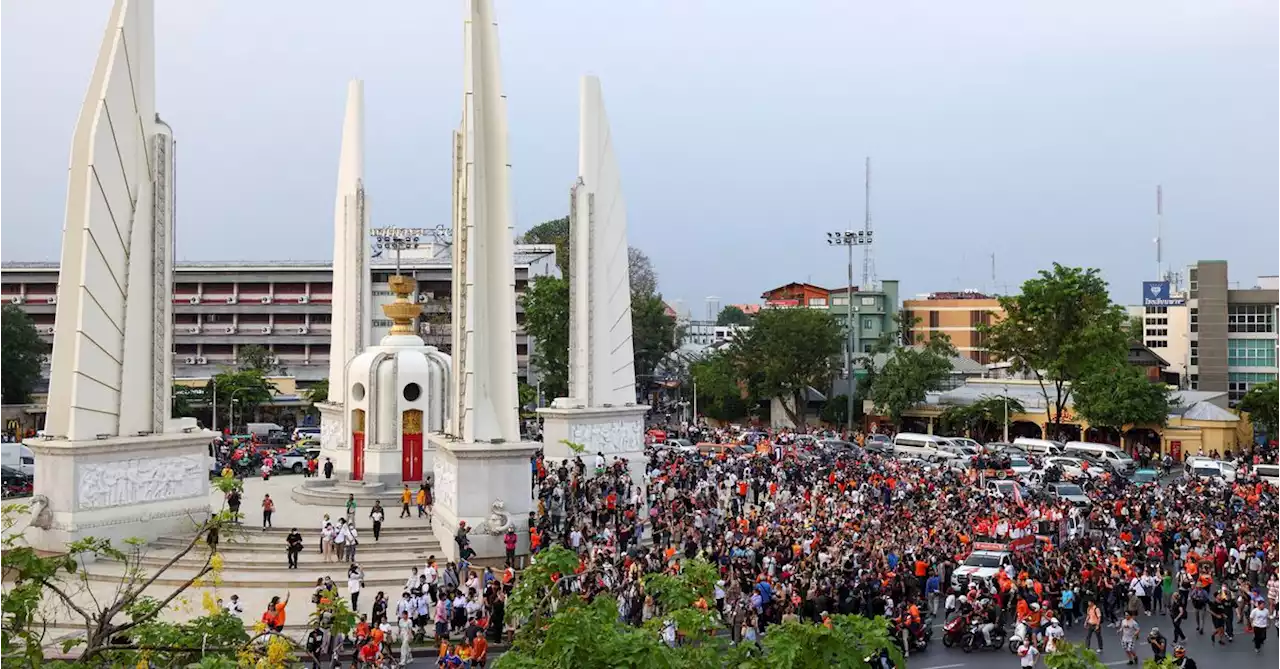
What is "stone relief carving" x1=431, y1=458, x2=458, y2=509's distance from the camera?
23500 mm

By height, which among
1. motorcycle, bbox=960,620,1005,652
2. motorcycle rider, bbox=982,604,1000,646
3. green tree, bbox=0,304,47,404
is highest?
green tree, bbox=0,304,47,404

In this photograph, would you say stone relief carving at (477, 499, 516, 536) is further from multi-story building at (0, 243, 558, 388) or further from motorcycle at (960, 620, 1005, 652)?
multi-story building at (0, 243, 558, 388)

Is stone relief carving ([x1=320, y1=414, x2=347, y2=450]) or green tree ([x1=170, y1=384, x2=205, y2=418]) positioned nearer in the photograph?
stone relief carving ([x1=320, y1=414, x2=347, y2=450])

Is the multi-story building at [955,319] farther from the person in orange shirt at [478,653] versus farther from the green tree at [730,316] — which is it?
the person in orange shirt at [478,653]

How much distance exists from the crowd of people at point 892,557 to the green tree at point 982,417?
17829mm

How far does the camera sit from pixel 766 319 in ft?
193

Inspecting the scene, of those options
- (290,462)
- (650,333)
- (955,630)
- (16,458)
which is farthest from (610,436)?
(650,333)

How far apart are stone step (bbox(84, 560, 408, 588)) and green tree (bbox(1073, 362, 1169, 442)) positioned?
32.8m

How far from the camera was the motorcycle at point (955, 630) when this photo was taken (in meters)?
19.4

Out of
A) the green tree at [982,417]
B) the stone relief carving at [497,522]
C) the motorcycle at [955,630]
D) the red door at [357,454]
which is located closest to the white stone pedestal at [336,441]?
the red door at [357,454]

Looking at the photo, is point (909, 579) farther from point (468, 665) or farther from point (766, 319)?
point (766, 319)

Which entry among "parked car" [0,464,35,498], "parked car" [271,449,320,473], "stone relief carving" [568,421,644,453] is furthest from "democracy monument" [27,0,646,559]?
"parked car" [271,449,320,473]

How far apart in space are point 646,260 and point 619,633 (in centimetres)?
8000

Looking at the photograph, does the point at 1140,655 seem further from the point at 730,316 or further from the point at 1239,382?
the point at 730,316
